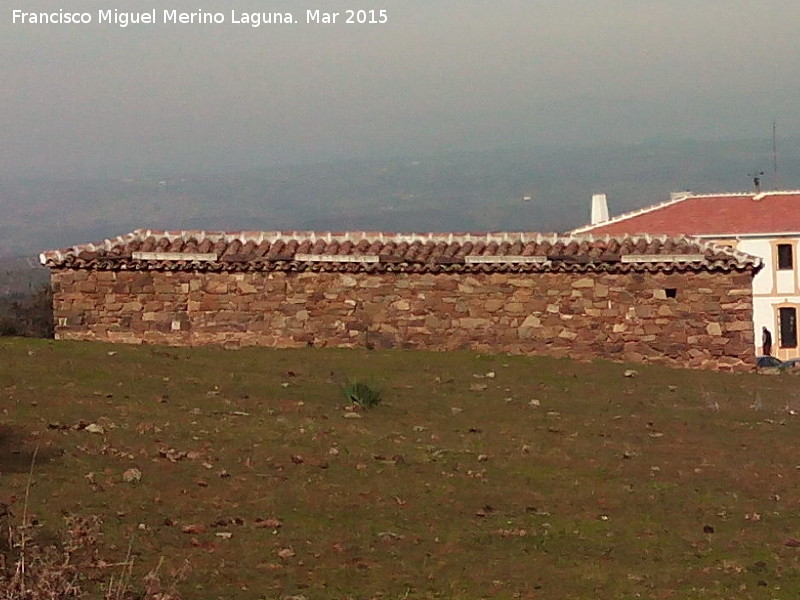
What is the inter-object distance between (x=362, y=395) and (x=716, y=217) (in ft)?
146

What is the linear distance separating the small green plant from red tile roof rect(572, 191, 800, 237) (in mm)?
39920

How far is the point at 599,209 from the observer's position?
65.2m

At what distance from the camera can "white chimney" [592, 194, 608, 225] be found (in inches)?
2552

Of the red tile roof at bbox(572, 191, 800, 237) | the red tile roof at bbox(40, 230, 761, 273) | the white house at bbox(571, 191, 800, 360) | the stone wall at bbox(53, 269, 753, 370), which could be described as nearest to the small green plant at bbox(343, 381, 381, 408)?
the stone wall at bbox(53, 269, 753, 370)

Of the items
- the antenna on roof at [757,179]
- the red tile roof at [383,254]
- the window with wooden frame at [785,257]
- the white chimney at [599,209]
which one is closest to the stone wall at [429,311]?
the red tile roof at [383,254]

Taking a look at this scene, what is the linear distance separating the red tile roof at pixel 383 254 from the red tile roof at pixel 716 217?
33.1 meters

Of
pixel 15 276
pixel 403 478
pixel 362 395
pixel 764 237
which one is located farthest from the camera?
pixel 15 276

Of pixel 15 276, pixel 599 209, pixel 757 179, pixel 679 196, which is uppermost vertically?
pixel 757 179

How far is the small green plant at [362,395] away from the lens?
1630cm

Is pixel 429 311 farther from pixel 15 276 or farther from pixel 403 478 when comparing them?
pixel 15 276

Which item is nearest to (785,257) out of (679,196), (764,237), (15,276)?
(764,237)

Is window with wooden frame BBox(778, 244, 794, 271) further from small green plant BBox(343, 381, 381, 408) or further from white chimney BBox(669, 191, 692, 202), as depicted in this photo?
small green plant BBox(343, 381, 381, 408)

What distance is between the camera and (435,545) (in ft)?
33.1

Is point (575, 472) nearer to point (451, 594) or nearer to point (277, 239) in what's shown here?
point (451, 594)
